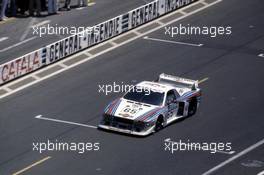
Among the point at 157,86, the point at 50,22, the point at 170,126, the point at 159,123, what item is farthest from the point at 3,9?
the point at 159,123

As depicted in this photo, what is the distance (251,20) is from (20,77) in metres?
15.0

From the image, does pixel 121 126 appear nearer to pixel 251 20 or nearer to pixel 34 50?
pixel 34 50

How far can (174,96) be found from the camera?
43.0 meters

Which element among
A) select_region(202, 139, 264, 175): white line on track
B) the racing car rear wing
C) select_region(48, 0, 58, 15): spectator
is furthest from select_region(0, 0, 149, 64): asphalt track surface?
select_region(202, 139, 264, 175): white line on track

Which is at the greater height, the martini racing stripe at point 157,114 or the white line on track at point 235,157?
the martini racing stripe at point 157,114

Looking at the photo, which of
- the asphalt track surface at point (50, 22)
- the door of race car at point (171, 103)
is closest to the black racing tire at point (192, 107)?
the door of race car at point (171, 103)

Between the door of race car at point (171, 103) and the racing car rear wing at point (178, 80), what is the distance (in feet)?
5.02

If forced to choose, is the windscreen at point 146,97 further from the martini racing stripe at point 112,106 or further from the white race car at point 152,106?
the martini racing stripe at point 112,106

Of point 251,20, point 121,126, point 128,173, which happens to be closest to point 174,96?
point 121,126

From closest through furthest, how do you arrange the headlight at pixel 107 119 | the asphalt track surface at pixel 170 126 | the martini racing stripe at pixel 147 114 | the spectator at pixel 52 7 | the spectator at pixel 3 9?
1. the asphalt track surface at pixel 170 126
2. the martini racing stripe at pixel 147 114
3. the headlight at pixel 107 119
4. the spectator at pixel 3 9
5. the spectator at pixel 52 7

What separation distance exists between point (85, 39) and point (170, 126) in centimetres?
1179

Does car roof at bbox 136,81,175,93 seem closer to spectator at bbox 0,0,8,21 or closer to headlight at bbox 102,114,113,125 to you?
headlight at bbox 102,114,113,125

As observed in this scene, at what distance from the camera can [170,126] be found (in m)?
42.6

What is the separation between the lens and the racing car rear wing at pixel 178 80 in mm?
44344
